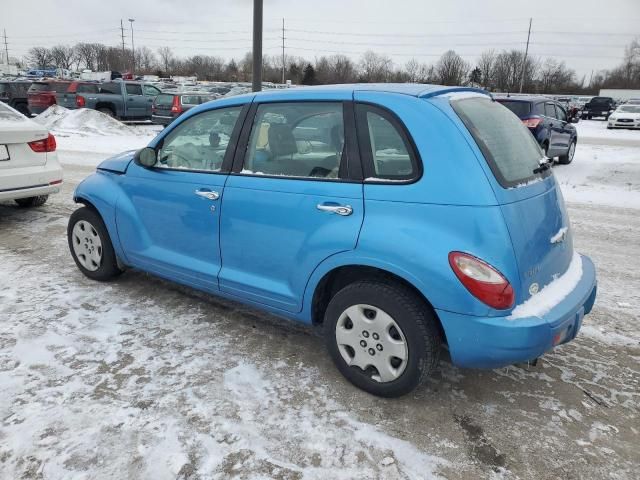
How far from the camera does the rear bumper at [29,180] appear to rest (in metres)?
5.85

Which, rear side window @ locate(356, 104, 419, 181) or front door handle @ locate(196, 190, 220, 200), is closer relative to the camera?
rear side window @ locate(356, 104, 419, 181)

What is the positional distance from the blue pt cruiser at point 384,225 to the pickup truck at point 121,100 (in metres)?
19.1

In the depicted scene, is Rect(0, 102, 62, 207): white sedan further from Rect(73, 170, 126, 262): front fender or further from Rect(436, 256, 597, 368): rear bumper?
Rect(436, 256, 597, 368): rear bumper

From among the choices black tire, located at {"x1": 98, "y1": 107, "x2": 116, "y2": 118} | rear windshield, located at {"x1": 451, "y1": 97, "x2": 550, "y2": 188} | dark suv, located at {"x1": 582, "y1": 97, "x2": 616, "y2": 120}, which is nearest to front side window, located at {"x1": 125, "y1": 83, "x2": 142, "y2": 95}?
black tire, located at {"x1": 98, "y1": 107, "x2": 116, "y2": 118}

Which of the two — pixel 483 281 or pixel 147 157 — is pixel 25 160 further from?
pixel 483 281

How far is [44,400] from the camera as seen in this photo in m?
2.84

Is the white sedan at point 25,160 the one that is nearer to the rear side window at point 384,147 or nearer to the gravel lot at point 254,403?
the gravel lot at point 254,403

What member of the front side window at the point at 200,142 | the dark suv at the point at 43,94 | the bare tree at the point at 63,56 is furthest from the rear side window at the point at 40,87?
the bare tree at the point at 63,56

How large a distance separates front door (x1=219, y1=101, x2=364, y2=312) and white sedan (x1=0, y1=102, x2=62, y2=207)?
388 centimetres

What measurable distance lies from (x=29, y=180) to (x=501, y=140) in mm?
5560

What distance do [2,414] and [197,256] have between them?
4.91ft

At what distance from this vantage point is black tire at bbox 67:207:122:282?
172 inches

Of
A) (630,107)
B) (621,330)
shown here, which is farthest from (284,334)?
(630,107)

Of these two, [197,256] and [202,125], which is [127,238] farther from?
[202,125]
